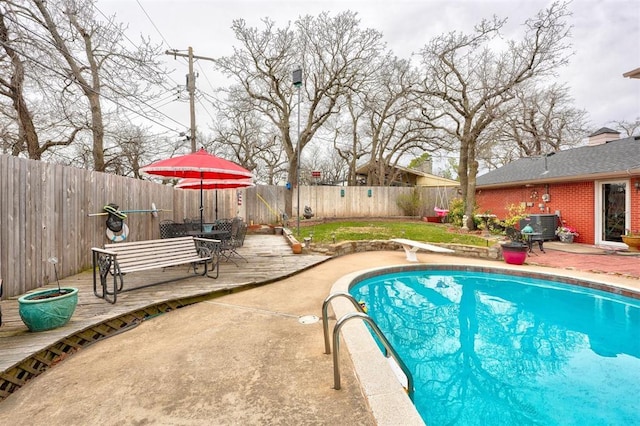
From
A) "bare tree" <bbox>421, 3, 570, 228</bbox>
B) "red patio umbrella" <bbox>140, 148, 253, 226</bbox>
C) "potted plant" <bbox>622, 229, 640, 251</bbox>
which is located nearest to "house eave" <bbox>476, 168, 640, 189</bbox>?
"potted plant" <bbox>622, 229, 640, 251</bbox>

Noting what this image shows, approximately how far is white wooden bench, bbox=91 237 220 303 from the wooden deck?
231 mm

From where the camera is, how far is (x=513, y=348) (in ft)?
11.7

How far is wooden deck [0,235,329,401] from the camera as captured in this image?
7.77 ft

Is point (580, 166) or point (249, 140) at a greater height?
point (249, 140)

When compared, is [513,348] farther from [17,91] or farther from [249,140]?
[249,140]

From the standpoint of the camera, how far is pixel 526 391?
9.02ft

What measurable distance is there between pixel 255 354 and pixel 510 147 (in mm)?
25364

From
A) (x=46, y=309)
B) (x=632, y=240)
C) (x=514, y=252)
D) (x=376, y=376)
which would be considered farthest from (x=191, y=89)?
(x=632, y=240)

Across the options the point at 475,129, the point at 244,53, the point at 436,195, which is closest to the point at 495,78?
the point at 475,129

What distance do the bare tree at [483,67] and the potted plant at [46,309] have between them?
12.0 m

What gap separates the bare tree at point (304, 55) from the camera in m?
13.3

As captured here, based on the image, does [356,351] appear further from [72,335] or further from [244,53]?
[244,53]

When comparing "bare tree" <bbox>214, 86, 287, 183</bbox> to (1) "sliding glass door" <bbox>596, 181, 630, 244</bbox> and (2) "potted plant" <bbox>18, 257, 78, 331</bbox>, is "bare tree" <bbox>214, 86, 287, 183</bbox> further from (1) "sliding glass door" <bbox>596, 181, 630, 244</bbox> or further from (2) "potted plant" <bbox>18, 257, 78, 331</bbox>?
(2) "potted plant" <bbox>18, 257, 78, 331</bbox>

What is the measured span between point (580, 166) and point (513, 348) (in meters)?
10.1
